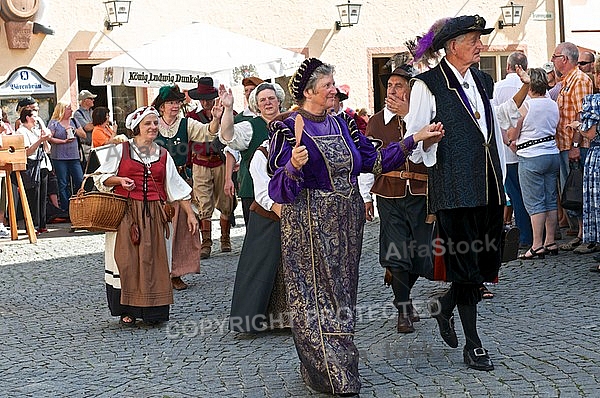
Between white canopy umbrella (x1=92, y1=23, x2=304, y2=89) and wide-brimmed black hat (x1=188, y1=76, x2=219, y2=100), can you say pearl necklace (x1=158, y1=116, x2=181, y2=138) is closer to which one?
wide-brimmed black hat (x1=188, y1=76, x2=219, y2=100)

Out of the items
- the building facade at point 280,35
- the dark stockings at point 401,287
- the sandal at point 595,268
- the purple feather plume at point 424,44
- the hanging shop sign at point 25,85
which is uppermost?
the building facade at point 280,35

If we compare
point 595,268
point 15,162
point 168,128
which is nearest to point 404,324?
point 595,268

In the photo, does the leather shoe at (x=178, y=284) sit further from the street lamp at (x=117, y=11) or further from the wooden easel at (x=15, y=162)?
the street lamp at (x=117, y=11)

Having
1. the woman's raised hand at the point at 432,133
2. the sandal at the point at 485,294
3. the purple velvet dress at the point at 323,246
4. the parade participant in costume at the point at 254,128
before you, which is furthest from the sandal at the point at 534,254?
the purple velvet dress at the point at 323,246

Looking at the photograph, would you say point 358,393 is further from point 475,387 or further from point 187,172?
point 187,172

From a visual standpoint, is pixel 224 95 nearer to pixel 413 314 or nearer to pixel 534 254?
pixel 413 314

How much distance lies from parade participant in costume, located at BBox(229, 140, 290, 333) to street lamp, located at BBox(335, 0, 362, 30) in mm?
12840

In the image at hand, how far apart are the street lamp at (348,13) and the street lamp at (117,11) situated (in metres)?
4.01

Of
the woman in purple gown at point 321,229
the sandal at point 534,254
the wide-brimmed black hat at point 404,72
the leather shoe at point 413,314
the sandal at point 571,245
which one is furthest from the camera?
the sandal at point 571,245

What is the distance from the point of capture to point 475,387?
5711 millimetres

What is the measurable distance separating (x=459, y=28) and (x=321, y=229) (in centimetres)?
139

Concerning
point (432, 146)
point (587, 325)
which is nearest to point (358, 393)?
point (432, 146)

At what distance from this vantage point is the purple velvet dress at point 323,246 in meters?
5.68

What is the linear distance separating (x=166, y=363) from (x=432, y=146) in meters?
2.21
